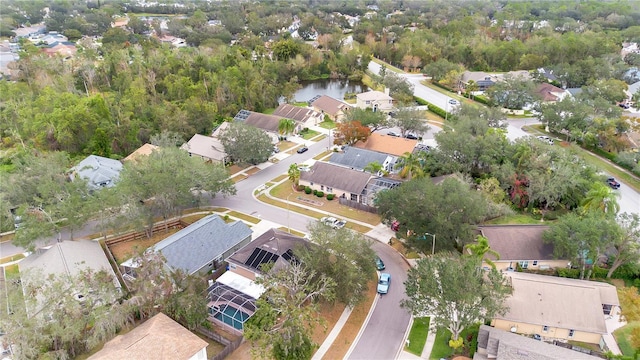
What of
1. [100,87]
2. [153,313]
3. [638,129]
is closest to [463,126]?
[638,129]

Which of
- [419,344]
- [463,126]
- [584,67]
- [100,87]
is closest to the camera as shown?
[419,344]

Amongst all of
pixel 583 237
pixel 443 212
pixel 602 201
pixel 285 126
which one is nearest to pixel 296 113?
pixel 285 126

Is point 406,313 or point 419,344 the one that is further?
point 406,313

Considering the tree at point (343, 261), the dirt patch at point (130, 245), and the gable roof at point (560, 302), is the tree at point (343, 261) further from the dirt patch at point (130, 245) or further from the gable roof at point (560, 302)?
the dirt patch at point (130, 245)

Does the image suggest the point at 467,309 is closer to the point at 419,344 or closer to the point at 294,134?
the point at 419,344

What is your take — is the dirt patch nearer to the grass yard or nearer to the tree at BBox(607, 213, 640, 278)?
the grass yard
